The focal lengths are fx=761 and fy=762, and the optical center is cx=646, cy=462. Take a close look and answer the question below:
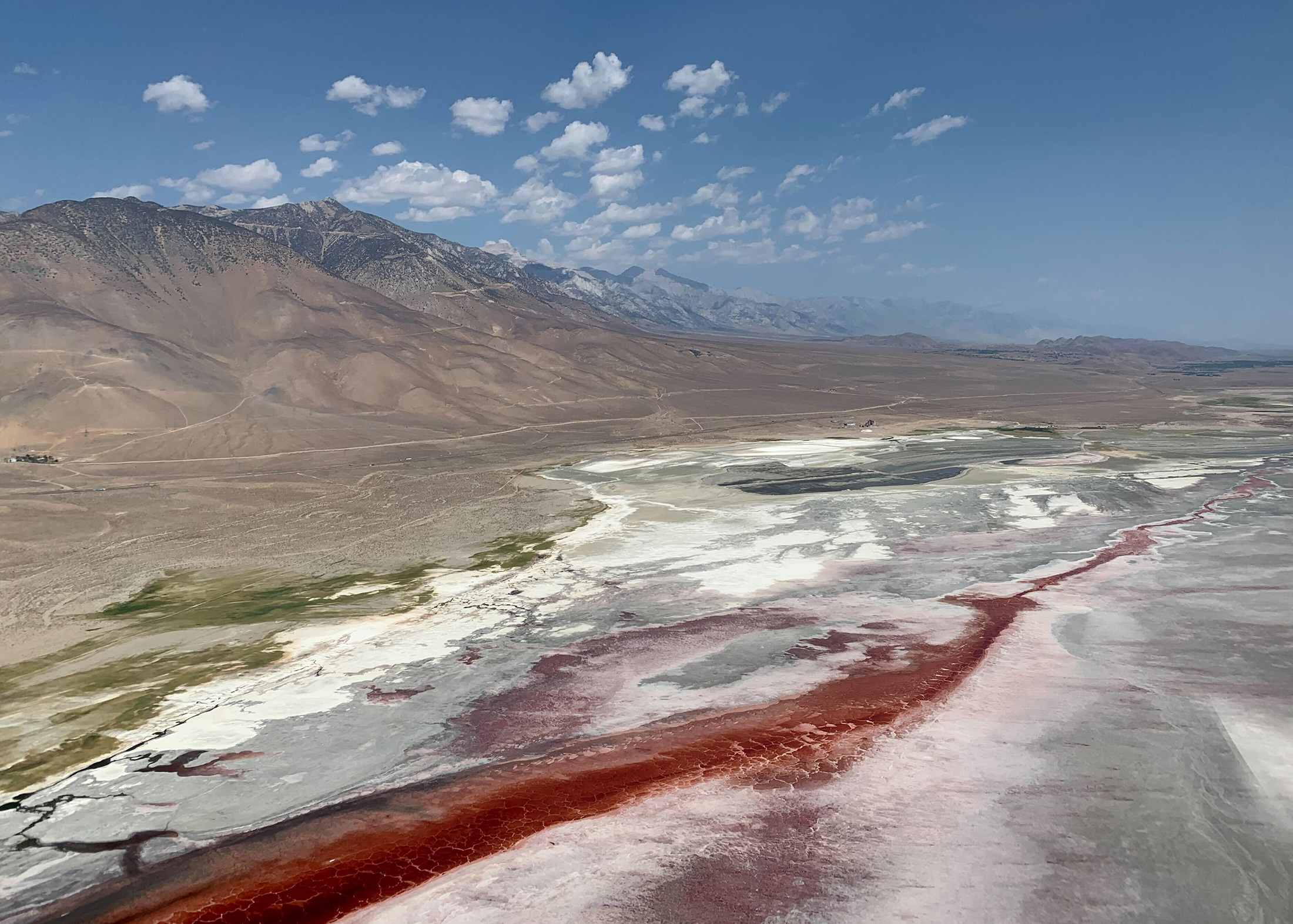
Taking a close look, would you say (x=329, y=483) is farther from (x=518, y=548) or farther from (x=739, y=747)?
(x=739, y=747)

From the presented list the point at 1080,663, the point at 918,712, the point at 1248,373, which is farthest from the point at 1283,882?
the point at 1248,373

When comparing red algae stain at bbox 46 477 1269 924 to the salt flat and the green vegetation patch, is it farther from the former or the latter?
the green vegetation patch

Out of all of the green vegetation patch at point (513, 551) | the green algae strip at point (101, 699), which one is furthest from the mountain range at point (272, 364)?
the green algae strip at point (101, 699)

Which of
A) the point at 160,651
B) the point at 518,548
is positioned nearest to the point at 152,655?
the point at 160,651

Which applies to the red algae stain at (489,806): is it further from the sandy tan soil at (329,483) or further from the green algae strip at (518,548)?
the green algae strip at (518,548)

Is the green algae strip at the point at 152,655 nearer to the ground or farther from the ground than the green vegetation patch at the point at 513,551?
nearer to the ground

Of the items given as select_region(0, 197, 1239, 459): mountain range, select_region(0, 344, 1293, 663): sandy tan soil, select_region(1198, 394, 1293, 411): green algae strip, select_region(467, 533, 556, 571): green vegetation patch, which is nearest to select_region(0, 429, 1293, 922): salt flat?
select_region(467, 533, 556, 571): green vegetation patch
